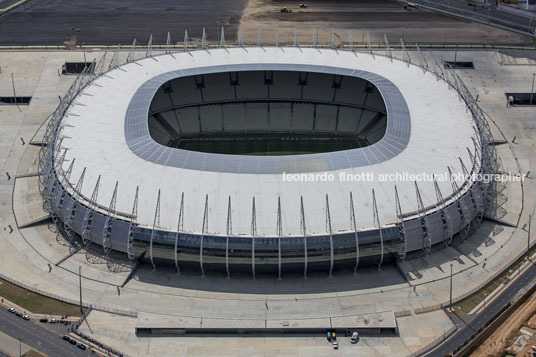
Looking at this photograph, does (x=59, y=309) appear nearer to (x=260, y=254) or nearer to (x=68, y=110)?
(x=260, y=254)

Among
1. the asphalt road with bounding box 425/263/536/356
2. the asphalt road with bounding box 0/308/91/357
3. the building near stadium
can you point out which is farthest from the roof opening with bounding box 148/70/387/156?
the asphalt road with bounding box 0/308/91/357

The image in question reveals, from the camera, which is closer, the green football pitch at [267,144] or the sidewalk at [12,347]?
the sidewalk at [12,347]

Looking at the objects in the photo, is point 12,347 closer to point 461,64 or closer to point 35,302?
point 35,302

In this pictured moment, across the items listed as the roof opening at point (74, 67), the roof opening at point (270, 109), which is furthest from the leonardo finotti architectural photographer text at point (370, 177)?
the roof opening at point (74, 67)

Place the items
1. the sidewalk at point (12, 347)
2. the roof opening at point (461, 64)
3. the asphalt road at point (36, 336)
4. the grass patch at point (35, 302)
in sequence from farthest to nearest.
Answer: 1. the roof opening at point (461, 64)
2. the grass patch at point (35, 302)
3. the asphalt road at point (36, 336)
4. the sidewalk at point (12, 347)

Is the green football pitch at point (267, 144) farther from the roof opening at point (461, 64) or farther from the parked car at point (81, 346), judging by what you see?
the parked car at point (81, 346)

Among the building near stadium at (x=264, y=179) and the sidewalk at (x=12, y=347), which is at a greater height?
the building near stadium at (x=264, y=179)

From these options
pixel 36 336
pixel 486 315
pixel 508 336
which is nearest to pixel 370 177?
pixel 486 315
